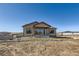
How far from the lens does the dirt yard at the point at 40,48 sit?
257 inches

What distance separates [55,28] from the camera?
21.9 ft

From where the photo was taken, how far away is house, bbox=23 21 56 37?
6821 mm

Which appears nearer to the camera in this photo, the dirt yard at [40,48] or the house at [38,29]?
the dirt yard at [40,48]

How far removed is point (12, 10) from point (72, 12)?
1.53 m

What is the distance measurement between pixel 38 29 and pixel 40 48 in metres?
0.80

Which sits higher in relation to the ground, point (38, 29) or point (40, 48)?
point (38, 29)

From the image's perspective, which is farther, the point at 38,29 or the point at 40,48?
the point at 38,29

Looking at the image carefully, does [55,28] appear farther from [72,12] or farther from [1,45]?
[1,45]

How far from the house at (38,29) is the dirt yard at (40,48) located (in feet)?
0.85

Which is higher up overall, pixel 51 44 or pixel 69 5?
pixel 69 5

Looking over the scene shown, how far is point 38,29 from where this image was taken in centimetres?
732

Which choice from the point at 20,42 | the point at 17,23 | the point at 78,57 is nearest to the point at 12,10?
the point at 17,23

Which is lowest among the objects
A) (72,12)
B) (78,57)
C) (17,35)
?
(78,57)

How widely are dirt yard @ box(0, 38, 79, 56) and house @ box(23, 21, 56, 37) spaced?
258mm
